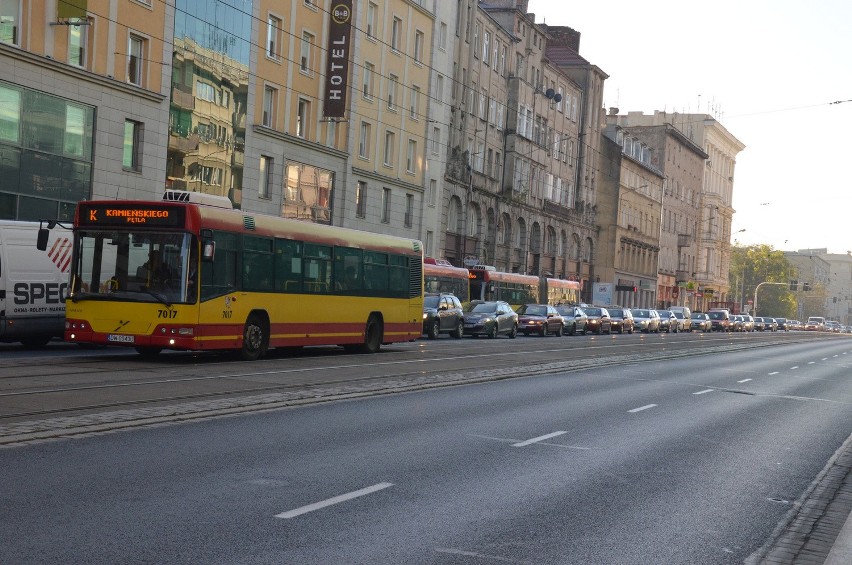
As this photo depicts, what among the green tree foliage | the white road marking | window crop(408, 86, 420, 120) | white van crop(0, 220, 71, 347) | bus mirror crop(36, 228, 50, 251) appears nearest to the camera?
the white road marking

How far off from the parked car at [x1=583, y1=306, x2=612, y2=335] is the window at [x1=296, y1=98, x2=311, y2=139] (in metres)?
19.9

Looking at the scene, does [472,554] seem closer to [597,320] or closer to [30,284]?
[30,284]

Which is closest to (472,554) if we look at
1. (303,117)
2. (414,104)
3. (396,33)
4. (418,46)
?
(303,117)

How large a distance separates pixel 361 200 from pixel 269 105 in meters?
9.24

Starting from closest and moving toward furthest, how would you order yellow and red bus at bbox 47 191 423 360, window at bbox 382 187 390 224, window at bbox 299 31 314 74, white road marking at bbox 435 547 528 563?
white road marking at bbox 435 547 528 563
yellow and red bus at bbox 47 191 423 360
window at bbox 299 31 314 74
window at bbox 382 187 390 224

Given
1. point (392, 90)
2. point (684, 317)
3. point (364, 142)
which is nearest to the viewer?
point (364, 142)

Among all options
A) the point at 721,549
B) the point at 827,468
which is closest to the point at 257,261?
the point at 827,468

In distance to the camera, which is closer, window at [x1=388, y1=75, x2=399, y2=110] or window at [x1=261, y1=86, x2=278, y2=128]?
window at [x1=261, y1=86, x2=278, y2=128]

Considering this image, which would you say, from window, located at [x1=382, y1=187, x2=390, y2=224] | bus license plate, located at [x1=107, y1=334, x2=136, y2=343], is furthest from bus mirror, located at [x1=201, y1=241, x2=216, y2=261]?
window, located at [x1=382, y1=187, x2=390, y2=224]

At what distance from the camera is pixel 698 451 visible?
507 inches

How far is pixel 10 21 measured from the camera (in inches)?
1258

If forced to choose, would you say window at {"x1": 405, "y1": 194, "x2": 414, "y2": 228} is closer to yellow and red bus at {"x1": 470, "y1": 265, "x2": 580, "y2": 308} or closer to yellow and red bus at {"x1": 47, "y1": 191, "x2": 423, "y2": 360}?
yellow and red bus at {"x1": 470, "y1": 265, "x2": 580, "y2": 308}

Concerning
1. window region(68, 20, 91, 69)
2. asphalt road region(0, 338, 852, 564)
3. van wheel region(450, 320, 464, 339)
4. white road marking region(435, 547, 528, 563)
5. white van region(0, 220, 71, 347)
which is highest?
window region(68, 20, 91, 69)

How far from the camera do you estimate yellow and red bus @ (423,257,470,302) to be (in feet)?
159
